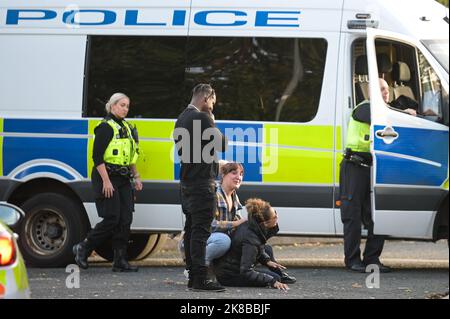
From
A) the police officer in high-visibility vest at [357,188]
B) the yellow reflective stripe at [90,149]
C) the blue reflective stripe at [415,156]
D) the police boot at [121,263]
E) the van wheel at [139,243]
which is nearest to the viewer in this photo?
the blue reflective stripe at [415,156]

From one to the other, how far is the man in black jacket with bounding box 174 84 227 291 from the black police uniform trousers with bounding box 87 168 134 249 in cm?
187

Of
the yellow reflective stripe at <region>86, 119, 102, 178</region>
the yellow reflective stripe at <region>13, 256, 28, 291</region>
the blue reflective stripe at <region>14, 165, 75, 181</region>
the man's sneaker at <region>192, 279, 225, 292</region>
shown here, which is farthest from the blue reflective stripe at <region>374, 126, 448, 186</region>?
the yellow reflective stripe at <region>13, 256, 28, 291</region>

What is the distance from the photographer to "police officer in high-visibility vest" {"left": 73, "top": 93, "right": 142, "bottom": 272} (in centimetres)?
1183

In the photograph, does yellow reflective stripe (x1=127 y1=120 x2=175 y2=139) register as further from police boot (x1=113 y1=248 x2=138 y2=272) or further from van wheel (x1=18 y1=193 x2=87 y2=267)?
police boot (x1=113 y1=248 x2=138 y2=272)

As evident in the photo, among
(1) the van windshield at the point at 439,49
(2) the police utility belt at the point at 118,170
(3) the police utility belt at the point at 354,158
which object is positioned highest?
(1) the van windshield at the point at 439,49

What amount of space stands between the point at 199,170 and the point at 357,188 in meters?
2.25

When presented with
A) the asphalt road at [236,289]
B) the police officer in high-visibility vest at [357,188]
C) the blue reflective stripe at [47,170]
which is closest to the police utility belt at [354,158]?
the police officer in high-visibility vest at [357,188]

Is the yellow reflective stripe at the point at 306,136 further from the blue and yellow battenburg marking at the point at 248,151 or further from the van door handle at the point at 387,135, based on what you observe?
the van door handle at the point at 387,135

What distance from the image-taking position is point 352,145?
11.7m

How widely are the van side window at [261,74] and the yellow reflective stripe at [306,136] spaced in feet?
0.34

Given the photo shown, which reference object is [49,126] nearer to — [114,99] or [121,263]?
[114,99]

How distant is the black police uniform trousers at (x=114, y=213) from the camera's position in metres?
11.9

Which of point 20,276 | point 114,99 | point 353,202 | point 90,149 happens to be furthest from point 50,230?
point 20,276
